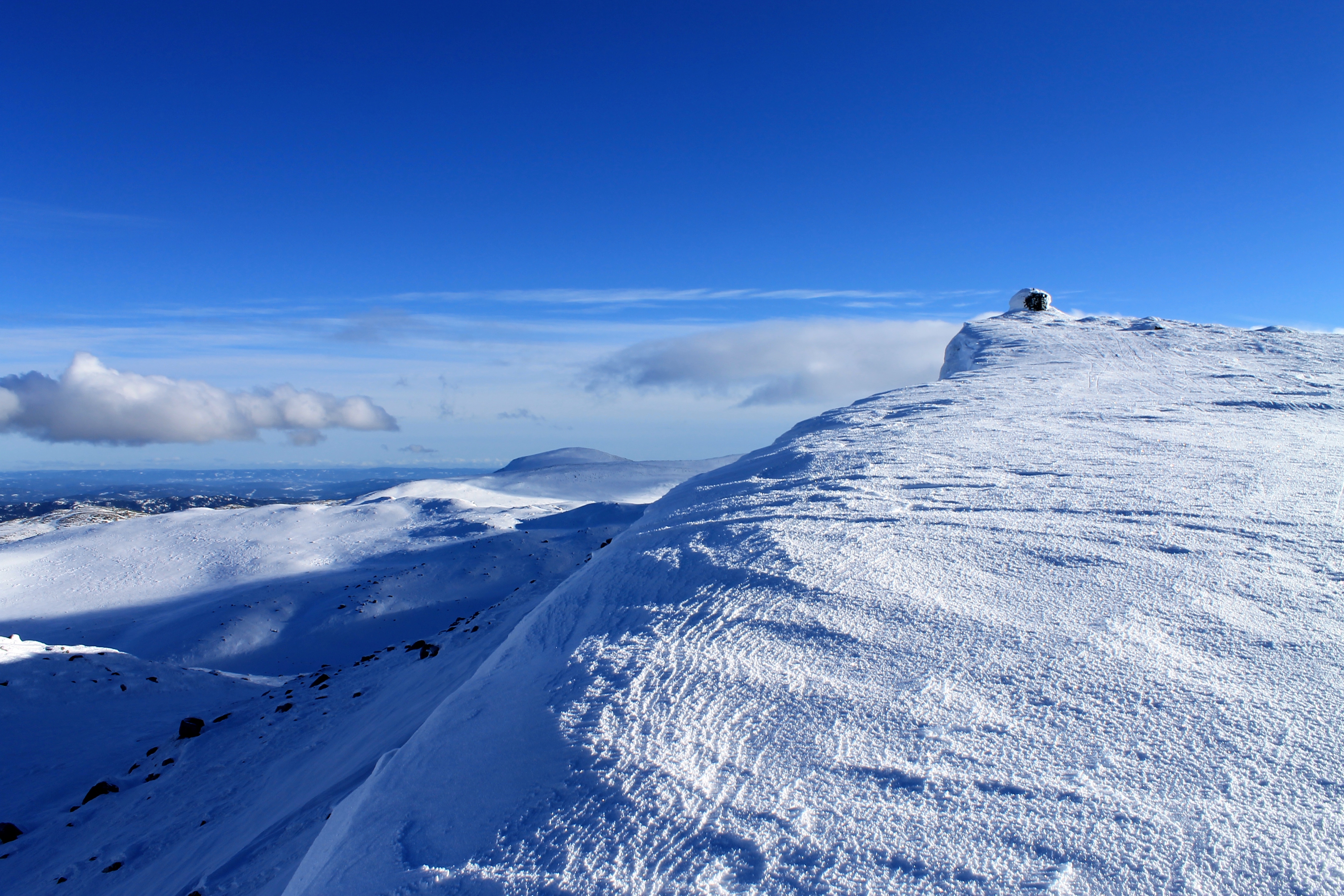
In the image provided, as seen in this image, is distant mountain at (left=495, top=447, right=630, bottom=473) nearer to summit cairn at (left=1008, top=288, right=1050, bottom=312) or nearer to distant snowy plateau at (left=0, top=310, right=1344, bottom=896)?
summit cairn at (left=1008, top=288, right=1050, bottom=312)

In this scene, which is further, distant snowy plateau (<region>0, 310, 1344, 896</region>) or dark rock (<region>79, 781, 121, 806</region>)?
dark rock (<region>79, 781, 121, 806</region>)

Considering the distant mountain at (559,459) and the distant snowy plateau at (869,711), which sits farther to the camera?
the distant mountain at (559,459)

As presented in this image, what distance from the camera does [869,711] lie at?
226 centimetres

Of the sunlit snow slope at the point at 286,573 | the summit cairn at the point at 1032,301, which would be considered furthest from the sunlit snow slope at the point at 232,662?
the summit cairn at the point at 1032,301

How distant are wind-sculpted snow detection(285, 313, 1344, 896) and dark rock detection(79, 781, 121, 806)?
219 inches

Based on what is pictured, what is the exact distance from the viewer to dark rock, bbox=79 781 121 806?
6770 millimetres

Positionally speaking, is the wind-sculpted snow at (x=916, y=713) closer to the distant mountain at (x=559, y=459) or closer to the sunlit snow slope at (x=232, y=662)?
the sunlit snow slope at (x=232, y=662)

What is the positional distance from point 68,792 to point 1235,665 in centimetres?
1019

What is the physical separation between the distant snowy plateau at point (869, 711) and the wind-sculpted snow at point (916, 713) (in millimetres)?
11

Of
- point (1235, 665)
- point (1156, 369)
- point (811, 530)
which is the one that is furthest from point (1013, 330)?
point (1235, 665)

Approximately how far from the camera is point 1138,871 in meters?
1.58

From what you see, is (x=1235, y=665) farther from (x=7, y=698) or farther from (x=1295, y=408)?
(x=7, y=698)

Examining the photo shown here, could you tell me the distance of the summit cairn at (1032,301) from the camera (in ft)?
70.3

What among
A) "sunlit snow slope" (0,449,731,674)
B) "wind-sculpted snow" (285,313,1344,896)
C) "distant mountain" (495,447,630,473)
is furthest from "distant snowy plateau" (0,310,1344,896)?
"distant mountain" (495,447,630,473)
